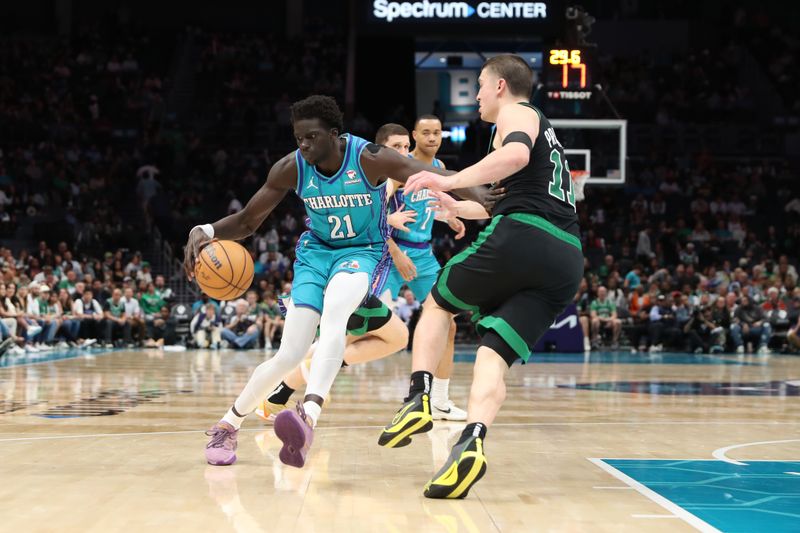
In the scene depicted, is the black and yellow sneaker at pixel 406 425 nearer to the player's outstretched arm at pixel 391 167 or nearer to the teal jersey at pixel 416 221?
the player's outstretched arm at pixel 391 167

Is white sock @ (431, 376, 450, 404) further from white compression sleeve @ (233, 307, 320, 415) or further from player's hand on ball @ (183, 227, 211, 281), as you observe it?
player's hand on ball @ (183, 227, 211, 281)

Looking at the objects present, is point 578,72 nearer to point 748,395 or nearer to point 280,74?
point 748,395

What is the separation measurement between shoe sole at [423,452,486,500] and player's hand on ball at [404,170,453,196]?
118 centimetres

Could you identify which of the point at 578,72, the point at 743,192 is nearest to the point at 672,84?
the point at 743,192

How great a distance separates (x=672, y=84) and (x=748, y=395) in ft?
66.3

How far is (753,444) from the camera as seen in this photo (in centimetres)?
605

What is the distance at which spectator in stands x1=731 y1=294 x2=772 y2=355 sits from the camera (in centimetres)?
1908

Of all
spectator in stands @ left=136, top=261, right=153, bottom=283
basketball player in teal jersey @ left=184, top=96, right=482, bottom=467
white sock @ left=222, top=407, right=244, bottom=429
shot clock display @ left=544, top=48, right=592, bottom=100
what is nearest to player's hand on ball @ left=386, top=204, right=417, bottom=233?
basketball player in teal jersey @ left=184, top=96, right=482, bottom=467

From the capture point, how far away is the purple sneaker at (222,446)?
5109 mm

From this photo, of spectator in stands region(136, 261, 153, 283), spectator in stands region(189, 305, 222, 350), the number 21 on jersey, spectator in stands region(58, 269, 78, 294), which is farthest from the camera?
spectator in stands region(136, 261, 153, 283)

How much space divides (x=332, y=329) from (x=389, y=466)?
2.47ft

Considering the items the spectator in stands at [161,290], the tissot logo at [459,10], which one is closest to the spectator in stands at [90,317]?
the spectator in stands at [161,290]

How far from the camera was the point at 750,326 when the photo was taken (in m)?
19.2

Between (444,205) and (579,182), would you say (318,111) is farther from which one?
(579,182)
